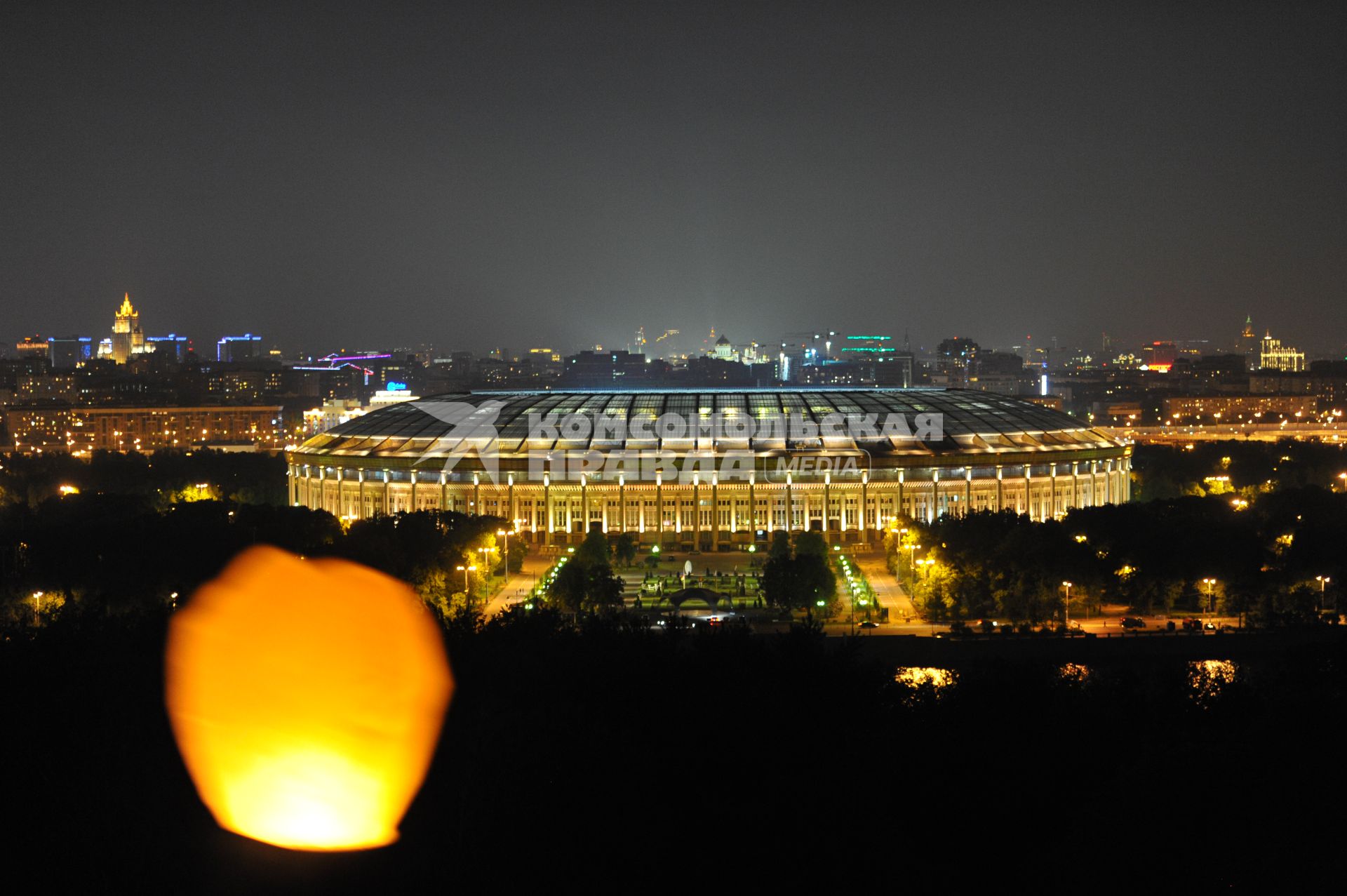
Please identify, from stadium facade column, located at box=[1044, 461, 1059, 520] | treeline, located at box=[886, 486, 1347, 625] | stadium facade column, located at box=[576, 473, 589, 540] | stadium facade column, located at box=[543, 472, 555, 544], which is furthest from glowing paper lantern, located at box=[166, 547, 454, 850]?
stadium facade column, located at box=[1044, 461, 1059, 520]

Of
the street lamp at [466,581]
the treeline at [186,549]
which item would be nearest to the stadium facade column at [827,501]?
the treeline at [186,549]

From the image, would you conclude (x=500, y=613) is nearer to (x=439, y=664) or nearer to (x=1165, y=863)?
(x=439, y=664)

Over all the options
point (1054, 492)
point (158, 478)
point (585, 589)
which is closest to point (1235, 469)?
point (1054, 492)

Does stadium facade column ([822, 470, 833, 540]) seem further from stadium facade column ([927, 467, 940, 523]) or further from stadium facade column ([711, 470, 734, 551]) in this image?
stadium facade column ([927, 467, 940, 523])

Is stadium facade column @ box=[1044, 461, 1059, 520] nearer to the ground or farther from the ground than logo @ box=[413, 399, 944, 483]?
nearer to the ground

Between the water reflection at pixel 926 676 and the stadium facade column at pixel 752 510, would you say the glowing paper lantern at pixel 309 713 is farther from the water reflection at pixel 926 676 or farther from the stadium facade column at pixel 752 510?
the stadium facade column at pixel 752 510

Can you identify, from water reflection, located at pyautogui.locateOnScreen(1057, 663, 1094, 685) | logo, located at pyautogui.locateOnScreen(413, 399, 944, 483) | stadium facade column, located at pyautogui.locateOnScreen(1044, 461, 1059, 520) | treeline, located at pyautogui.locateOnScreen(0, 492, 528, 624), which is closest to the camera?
water reflection, located at pyautogui.locateOnScreen(1057, 663, 1094, 685)

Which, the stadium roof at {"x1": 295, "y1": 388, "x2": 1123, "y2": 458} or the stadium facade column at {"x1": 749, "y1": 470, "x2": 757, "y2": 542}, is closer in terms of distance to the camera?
the stadium facade column at {"x1": 749, "y1": 470, "x2": 757, "y2": 542}
